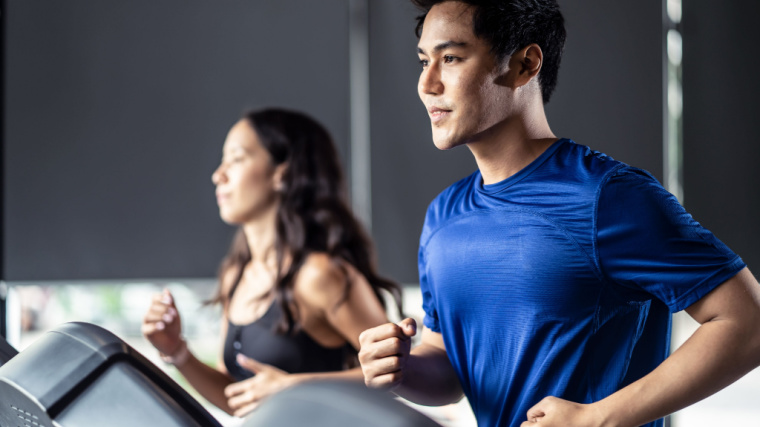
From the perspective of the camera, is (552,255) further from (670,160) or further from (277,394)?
(670,160)

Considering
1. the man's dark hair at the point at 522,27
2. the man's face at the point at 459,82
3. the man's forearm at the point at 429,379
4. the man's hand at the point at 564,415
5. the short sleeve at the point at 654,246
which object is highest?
the man's dark hair at the point at 522,27

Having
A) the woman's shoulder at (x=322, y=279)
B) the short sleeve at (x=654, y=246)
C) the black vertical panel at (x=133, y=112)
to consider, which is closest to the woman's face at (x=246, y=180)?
the woman's shoulder at (x=322, y=279)

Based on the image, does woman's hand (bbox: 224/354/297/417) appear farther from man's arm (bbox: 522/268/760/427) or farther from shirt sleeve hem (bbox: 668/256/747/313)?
shirt sleeve hem (bbox: 668/256/747/313)

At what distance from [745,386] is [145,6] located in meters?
2.74

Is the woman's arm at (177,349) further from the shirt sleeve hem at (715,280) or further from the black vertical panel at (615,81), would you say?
the shirt sleeve hem at (715,280)

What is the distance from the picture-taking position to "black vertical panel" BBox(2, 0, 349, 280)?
3078 millimetres

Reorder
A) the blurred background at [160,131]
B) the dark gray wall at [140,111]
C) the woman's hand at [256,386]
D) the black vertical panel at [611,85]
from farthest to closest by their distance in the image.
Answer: the dark gray wall at [140,111] < the blurred background at [160,131] < the woman's hand at [256,386] < the black vertical panel at [611,85]

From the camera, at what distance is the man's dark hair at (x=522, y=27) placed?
1.06 m

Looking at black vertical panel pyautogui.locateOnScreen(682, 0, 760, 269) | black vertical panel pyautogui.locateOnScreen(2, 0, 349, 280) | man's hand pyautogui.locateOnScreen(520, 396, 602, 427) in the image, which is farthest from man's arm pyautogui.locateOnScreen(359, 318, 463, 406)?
black vertical panel pyautogui.locateOnScreen(2, 0, 349, 280)

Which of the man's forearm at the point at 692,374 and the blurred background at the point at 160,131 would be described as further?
the blurred background at the point at 160,131

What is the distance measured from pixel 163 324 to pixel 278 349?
0.32 meters

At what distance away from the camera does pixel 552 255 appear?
102cm

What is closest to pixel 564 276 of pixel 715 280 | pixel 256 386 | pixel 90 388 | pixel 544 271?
pixel 544 271

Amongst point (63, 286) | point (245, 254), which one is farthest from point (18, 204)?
point (245, 254)
